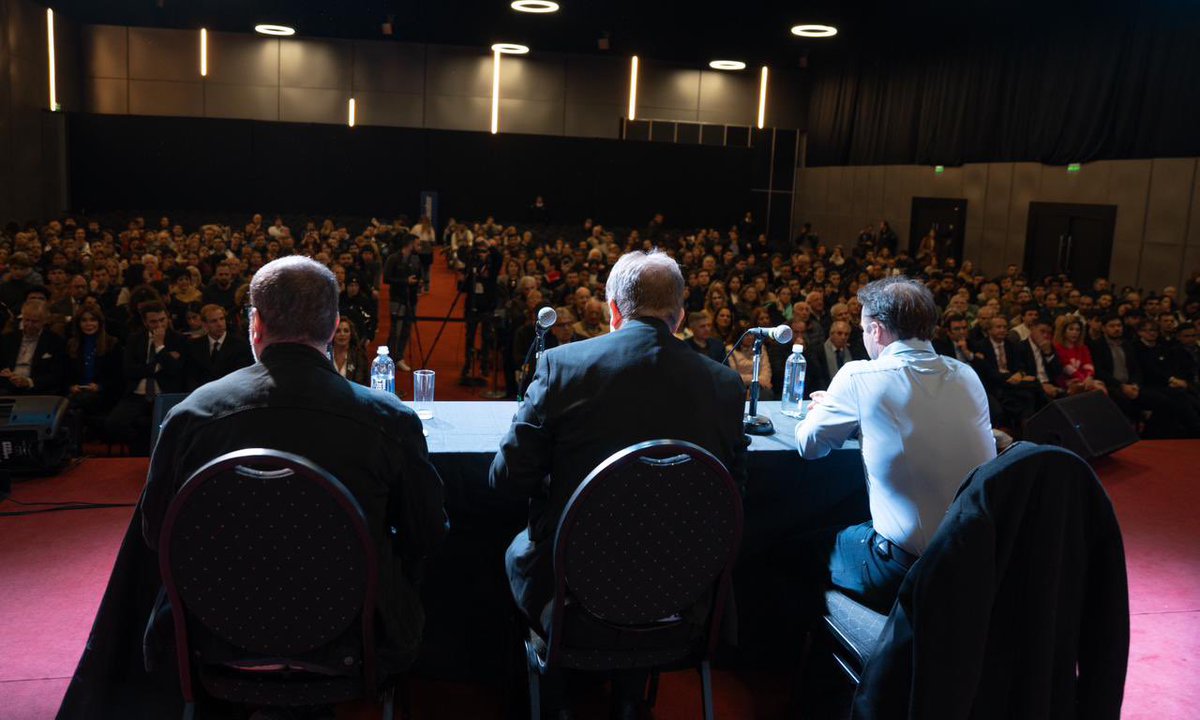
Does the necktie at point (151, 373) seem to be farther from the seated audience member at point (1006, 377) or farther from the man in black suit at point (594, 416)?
the seated audience member at point (1006, 377)

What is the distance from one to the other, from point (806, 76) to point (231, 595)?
23.7m

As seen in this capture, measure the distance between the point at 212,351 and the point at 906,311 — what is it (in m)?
4.81

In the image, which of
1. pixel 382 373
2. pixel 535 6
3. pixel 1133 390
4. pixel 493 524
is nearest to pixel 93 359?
pixel 382 373

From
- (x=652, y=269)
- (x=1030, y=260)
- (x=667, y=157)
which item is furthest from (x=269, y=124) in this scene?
(x=652, y=269)

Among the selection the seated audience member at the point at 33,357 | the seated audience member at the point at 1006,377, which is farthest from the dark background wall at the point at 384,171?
the seated audience member at the point at 33,357

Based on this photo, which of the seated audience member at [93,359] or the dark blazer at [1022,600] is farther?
the seated audience member at [93,359]

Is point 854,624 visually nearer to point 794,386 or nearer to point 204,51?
point 794,386

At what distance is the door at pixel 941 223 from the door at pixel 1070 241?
1832mm

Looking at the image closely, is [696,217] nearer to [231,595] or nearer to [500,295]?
[500,295]

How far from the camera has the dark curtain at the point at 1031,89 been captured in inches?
511

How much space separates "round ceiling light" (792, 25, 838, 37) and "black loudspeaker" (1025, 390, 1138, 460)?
914 centimetres

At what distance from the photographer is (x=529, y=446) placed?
87.2 inches

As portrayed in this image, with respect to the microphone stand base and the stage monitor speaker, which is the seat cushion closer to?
the microphone stand base

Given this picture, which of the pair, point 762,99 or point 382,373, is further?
point 762,99
